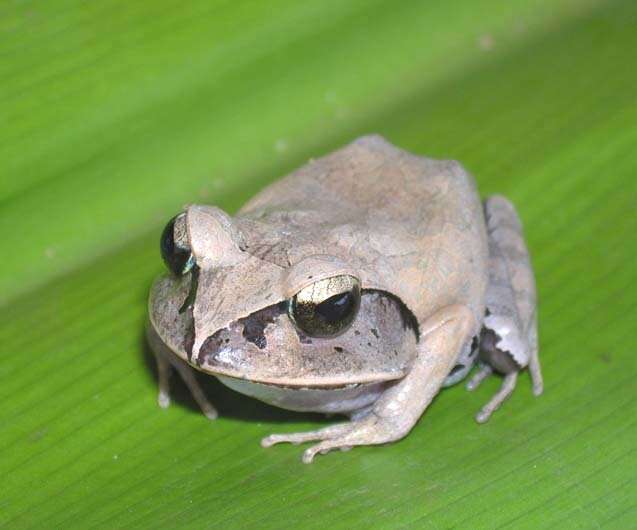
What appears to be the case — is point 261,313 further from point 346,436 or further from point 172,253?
point 346,436

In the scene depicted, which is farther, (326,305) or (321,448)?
(321,448)

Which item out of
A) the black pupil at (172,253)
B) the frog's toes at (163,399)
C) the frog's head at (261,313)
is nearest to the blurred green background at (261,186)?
the frog's toes at (163,399)

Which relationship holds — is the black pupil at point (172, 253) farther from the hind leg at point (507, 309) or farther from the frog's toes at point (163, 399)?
the hind leg at point (507, 309)

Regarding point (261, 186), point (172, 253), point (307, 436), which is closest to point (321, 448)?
point (307, 436)

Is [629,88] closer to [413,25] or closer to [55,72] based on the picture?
[413,25]

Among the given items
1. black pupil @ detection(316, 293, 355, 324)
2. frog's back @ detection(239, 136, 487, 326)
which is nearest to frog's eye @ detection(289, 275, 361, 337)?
black pupil @ detection(316, 293, 355, 324)

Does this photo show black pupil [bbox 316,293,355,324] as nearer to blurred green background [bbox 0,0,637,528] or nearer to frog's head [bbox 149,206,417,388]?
frog's head [bbox 149,206,417,388]
